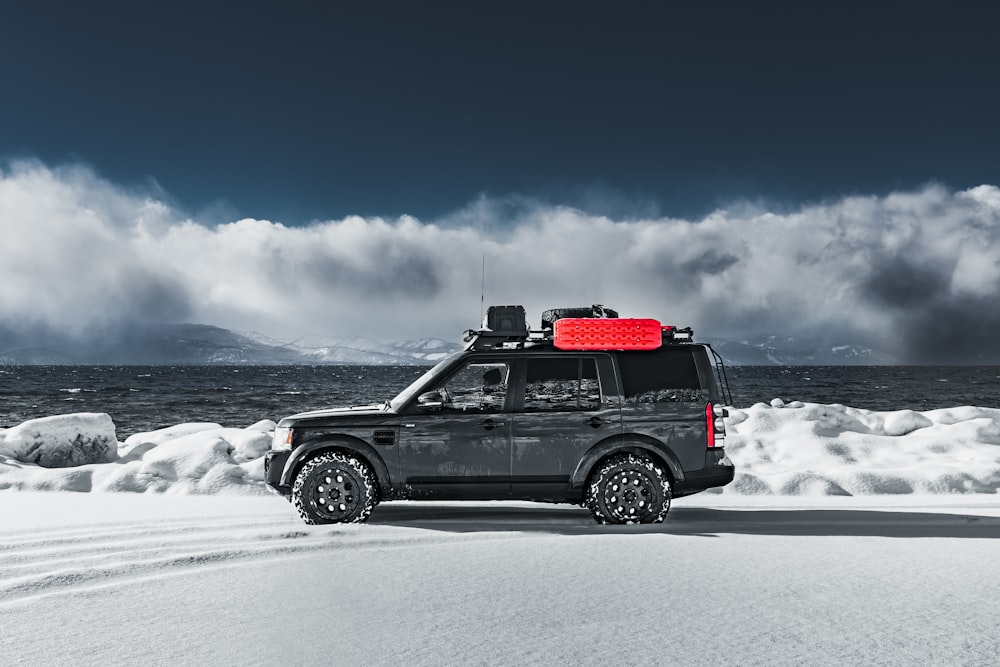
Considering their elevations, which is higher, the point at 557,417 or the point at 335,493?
the point at 557,417

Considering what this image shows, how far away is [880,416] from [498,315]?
1770cm

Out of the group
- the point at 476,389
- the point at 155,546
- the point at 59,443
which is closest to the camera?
the point at 155,546

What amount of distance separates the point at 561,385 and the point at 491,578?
110 inches

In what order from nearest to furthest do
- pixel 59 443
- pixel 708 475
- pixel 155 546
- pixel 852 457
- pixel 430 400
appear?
pixel 155 546 → pixel 708 475 → pixel 430 400 → pixel 59 443 → pixel 852 457

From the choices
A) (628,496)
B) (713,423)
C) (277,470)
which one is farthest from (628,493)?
(277,470)

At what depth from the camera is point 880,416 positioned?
21.9 meters

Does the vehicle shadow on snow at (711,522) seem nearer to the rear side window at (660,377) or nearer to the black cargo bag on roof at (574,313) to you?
the rear side window at (660,377)

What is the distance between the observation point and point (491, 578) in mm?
5527

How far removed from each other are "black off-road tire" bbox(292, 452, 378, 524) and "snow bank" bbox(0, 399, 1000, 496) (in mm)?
2612

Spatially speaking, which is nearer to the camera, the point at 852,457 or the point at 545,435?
the point at 545,435

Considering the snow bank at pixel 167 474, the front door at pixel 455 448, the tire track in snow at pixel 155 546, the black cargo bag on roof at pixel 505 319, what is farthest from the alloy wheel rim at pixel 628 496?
the snow bank at pixel 167 474

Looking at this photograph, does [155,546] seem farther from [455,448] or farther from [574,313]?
[574,313]

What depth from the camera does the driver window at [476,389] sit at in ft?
26.0

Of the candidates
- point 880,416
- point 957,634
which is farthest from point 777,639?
point 880,416
